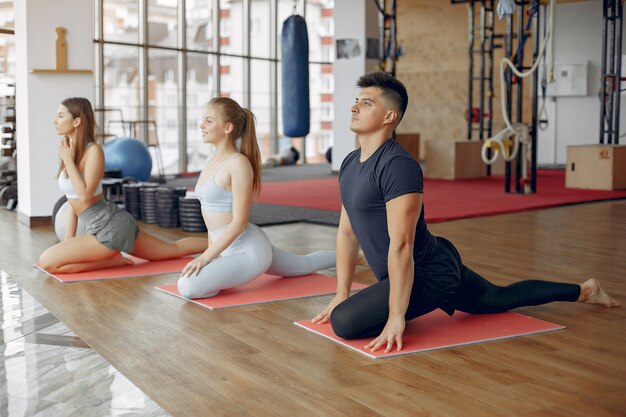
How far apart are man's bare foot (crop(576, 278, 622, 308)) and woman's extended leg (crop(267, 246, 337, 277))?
1327 millimetres

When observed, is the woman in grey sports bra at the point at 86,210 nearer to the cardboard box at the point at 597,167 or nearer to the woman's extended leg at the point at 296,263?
the woman's extended leg at the point at 296,263

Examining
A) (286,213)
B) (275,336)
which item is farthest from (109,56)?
(275,336)

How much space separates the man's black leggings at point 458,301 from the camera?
279cm

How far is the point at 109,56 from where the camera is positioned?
10.9 metres

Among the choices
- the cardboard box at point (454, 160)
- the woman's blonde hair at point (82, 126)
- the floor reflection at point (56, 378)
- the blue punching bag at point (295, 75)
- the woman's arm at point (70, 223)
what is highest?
the blue punching bag at point (295, 75)

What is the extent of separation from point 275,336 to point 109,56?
8.78 m

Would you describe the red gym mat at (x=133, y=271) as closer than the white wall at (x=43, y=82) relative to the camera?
Yes

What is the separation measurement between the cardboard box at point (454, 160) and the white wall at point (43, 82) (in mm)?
5401

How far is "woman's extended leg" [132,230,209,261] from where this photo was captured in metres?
4.40

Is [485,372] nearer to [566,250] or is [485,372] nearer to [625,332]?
[625,332]

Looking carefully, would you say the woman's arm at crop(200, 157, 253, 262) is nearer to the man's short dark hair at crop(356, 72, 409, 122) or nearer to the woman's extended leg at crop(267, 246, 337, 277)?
the woman's extended leg at crop(267, 246, 337, 277)

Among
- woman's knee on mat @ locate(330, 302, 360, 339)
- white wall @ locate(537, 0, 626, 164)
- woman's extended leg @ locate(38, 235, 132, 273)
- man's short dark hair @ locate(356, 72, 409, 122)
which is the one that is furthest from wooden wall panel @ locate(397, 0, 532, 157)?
woman's knee on mat @ locate(330, 302, 360, 339)

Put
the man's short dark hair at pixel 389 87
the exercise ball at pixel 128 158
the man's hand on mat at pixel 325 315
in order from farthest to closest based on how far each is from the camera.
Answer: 1. the exercise ball at pixel 128 158
2. the man's hand on mat at pixel 325 315
3. the man's short dark hair at pixel 389 87

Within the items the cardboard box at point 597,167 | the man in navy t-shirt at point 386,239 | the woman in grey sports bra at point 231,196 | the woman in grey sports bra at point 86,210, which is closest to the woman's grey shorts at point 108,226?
the woman in grey sports bra at point 86,210
